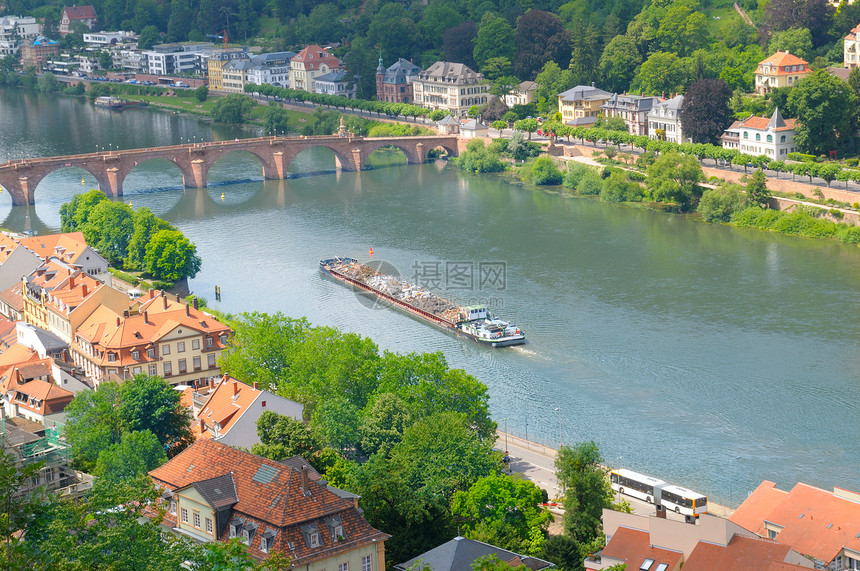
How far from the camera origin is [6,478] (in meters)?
24.7

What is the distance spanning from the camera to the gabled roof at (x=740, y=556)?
33.4m

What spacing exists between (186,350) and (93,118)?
298 ft

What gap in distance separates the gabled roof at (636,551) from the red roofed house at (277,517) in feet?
20.1

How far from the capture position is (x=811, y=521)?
133ft

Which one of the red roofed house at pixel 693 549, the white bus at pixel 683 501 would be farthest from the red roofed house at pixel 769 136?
the red roofed house at pixel 693 549

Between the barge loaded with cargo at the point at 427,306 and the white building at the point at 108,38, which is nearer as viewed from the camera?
the barge loaded with cargo at the point at 427,306

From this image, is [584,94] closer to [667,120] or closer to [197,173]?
[667,120]

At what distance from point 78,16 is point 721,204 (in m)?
119

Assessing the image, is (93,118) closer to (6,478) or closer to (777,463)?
(777,463)

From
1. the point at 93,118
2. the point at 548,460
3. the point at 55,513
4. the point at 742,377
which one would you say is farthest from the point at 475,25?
the point at 55,513

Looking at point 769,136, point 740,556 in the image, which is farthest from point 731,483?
point 769,136

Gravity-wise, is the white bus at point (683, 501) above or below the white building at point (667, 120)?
below

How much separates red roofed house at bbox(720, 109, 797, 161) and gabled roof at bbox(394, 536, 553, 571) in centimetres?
6403

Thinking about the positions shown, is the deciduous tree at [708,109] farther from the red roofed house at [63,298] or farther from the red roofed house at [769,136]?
the red roofed house at [63,298]
